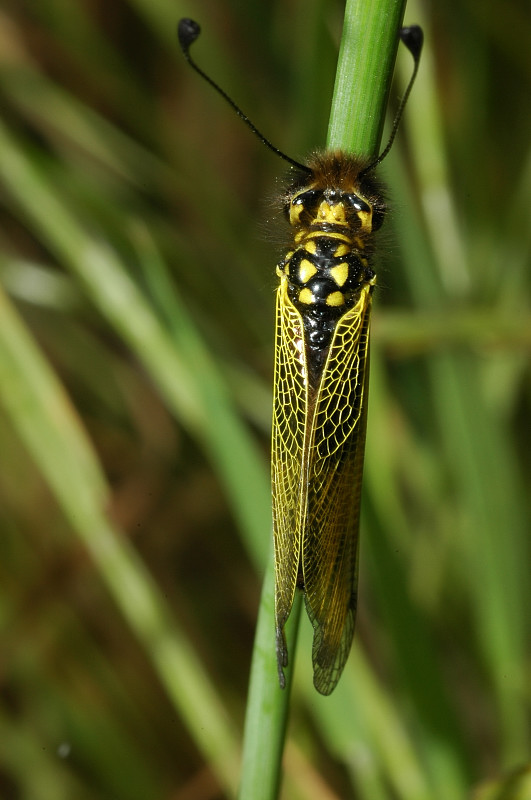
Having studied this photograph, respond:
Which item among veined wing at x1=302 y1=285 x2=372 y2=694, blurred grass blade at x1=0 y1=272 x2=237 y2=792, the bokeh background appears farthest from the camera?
blurred grass blade at x1=0 y1=272 x2=237 y2=792

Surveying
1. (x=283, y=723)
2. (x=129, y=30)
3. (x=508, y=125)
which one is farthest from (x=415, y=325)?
(x=129, y=30)

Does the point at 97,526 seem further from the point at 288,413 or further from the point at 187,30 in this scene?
the point at 187,30

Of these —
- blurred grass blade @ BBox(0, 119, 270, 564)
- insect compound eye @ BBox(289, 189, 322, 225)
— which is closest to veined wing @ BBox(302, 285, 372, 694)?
insect compound eye @ BBox(289, 189, 322, 225)

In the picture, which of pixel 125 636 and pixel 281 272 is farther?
pixel 125 636

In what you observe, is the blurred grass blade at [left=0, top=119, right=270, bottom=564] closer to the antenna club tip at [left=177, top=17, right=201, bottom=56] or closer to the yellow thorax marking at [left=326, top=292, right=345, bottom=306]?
the yellow thorax marking at [left=326, top=292, right=345, bottom=306]

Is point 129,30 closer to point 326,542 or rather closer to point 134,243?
point 134,243

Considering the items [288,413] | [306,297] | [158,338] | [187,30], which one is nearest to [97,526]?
[158,338]

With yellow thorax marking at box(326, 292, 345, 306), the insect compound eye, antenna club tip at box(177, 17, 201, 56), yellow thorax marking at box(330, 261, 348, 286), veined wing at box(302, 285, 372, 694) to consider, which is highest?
antenna club tip at box(177, 17, 201, 56)
